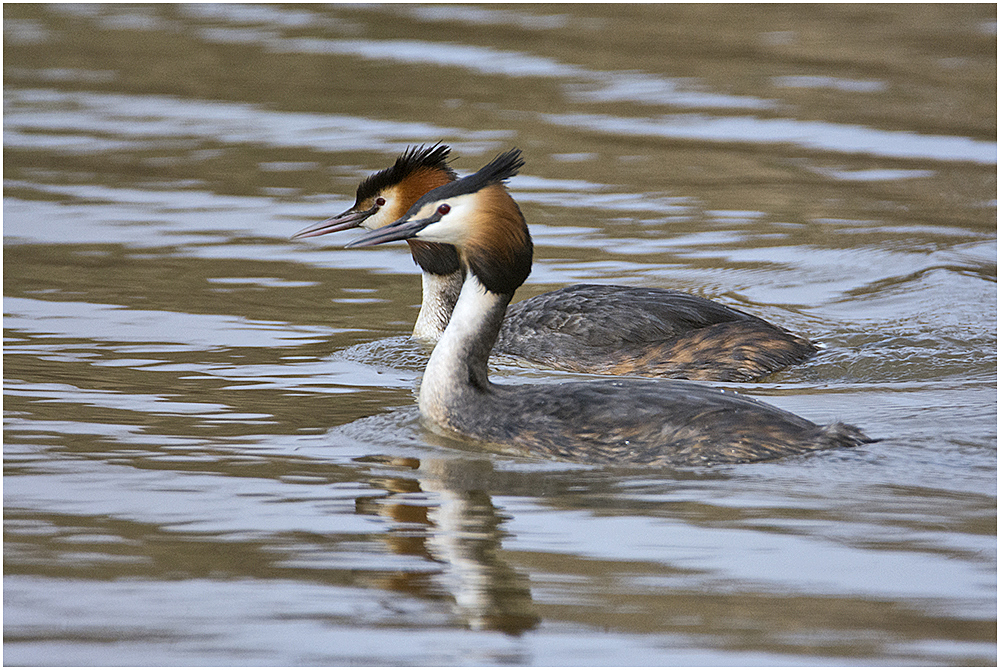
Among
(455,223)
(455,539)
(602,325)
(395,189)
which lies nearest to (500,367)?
(602,325)

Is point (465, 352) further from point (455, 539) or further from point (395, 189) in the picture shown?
point (395, 189)

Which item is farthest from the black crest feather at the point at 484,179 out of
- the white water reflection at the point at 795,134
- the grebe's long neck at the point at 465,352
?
the white water reflection at the point at 795,134

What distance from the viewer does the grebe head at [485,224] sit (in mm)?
6648

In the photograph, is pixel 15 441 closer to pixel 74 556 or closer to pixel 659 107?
pixel 74 556

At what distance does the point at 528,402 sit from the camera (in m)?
6.55

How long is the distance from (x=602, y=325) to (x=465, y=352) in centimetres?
163

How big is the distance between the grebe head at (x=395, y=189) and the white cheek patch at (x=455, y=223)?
178cm

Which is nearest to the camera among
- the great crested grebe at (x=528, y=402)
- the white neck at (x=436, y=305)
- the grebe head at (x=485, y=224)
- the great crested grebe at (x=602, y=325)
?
the great crested grebe at (x=528, y=402)

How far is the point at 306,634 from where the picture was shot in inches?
186

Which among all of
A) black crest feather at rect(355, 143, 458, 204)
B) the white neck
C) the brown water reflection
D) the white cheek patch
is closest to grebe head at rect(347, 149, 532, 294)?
the white cheek patch

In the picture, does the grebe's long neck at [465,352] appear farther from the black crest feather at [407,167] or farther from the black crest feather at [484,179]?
the black crest feather at [407,167]

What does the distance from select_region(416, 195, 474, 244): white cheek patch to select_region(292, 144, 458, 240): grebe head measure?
178 centimetres

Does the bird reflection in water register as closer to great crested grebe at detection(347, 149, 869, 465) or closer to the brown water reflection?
the brown water reflection

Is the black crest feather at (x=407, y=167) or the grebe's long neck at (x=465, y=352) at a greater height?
the black crest feather at (x=407, y=167)
